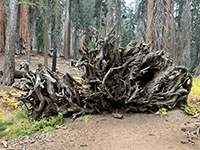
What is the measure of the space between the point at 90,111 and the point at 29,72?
2.58 metres

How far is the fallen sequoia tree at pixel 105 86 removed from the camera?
6004 millimetres

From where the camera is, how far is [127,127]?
17.2ft

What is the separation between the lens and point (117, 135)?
4742 millimetres

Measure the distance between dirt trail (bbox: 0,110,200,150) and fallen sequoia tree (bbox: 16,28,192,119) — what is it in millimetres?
425

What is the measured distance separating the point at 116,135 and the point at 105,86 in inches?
64.5

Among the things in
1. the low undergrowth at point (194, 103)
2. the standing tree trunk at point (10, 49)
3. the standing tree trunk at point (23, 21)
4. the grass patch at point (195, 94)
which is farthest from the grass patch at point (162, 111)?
the standing tree trunk at point (23, 21)

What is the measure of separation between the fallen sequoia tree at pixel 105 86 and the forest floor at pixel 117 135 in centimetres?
40

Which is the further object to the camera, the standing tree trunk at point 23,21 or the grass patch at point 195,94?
the standing tree trunk at point 23,21

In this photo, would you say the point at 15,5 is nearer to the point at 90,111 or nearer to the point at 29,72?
the point at 29,72

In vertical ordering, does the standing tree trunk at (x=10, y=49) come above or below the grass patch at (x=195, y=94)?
above

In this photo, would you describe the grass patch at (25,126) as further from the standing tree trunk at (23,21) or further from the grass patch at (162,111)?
the standing tree trunk at (23,21)

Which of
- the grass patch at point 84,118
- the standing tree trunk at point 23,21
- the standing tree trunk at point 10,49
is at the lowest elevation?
the grass patch at point 84,118

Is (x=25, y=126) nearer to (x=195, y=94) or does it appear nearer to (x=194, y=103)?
(x=194, y=103)

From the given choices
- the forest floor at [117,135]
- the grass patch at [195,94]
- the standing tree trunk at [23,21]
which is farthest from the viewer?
the standing tree trunk at [23,21]
